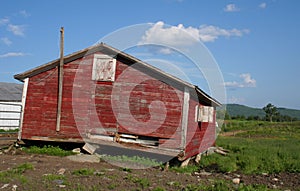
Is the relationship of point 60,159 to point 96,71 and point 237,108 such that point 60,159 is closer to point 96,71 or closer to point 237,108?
point 96,71

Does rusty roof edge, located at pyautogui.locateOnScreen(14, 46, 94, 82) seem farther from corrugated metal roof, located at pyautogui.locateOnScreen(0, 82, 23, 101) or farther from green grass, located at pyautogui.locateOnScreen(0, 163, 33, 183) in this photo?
corrugated metal roof, located at pyautogui.locateOnScreen(0, 82, 23, 101)

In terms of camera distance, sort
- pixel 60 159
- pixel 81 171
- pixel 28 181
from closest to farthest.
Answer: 1. pixel 28 181
2. pixel 81 171
3. pixel 60 159

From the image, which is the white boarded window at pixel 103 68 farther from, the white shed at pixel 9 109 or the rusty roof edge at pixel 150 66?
the white shed at pixel 9 109

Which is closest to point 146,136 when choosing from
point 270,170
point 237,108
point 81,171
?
point 81,171

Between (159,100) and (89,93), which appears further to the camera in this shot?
(89,93)

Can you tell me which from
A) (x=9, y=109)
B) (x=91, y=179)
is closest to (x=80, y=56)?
(x=91, y=179)

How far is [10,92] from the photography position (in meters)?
28.5

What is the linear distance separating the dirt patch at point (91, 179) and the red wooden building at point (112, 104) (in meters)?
1.67

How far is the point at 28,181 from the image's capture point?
8.17 m

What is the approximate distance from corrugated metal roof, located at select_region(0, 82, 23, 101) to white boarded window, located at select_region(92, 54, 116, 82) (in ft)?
48.2

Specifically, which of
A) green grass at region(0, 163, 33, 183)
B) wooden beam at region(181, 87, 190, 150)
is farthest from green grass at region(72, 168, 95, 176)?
wooden beam at region(181, 87, 190, 150)

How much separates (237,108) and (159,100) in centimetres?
15356

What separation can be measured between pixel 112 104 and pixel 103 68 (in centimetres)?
165

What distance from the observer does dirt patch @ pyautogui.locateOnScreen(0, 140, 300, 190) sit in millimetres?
8070
